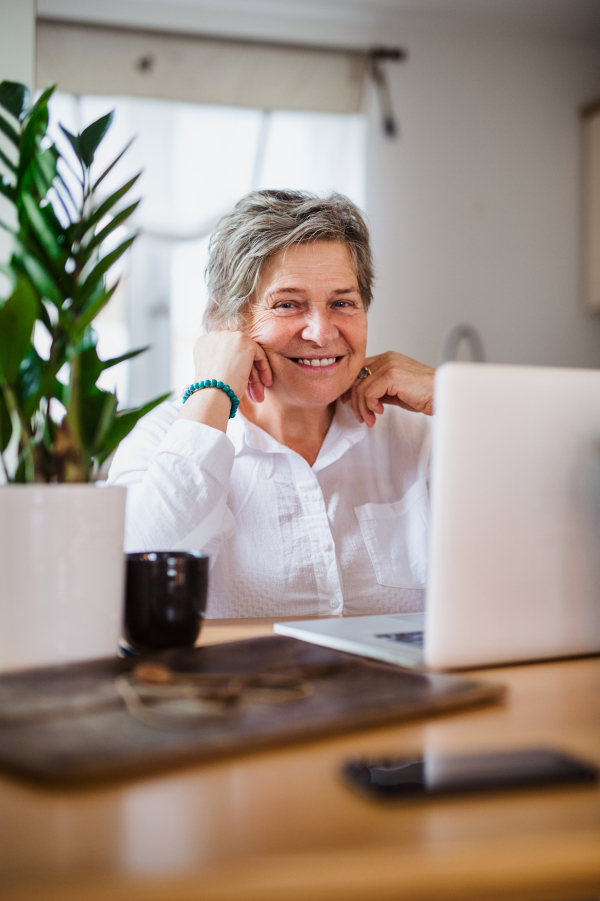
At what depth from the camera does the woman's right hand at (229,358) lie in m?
1.42

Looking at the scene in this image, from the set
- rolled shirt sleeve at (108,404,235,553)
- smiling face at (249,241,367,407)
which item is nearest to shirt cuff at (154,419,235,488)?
rolled shirt sleeve at (108,404,235,553)

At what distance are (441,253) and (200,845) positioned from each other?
3.42 meters

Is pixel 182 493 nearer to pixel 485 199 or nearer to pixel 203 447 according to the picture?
pixel 203 447

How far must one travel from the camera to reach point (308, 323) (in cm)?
156

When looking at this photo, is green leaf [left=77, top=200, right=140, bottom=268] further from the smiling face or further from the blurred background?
the blurred background

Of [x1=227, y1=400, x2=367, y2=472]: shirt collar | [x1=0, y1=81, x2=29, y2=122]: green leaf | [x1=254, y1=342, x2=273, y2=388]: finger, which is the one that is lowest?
[x1=227, y1=400, x2=367, y2=472]: shirt collar

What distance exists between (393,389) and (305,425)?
0.61ft

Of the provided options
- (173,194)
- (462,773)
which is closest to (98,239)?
(462,773)

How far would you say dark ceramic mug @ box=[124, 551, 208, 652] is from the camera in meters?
0.85

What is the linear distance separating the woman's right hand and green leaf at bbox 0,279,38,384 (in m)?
0.67

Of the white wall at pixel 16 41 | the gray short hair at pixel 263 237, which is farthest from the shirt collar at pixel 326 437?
the white wall at pixel 16 41

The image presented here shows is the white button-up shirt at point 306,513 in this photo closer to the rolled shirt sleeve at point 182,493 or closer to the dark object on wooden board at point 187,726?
the rolled shirt sleeve at point 182,493

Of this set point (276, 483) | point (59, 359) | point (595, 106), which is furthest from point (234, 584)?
point (595, 106)

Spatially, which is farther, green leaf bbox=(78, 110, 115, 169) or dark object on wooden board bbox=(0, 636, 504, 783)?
green leaf bbox=(78, 110, 115, 169)
